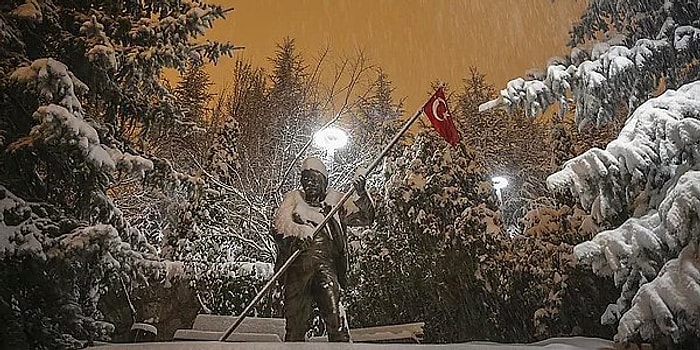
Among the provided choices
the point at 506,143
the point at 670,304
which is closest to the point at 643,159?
the point at 670,304

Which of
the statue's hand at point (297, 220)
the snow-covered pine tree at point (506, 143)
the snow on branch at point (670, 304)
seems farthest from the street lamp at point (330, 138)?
the snow on branch at point (670, 304)

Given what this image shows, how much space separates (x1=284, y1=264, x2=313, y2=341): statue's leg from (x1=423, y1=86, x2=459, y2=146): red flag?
1199 millimetres

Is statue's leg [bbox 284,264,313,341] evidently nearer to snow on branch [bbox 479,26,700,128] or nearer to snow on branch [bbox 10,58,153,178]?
snow on branch [bbox 10,58,153,178]

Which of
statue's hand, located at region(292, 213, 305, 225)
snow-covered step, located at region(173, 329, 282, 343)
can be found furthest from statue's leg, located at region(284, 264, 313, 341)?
snow-covered step, located at region(173, 329, 282, 343)

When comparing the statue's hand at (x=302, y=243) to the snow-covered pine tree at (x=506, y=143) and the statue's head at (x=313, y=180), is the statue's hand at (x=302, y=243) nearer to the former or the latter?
the statue's head at (x=313, y=180)

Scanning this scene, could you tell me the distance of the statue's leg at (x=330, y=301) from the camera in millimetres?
3814

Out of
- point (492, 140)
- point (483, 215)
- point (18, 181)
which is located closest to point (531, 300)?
point (483, 215)

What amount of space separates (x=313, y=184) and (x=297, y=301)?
0.65 m

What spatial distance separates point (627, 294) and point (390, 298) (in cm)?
245

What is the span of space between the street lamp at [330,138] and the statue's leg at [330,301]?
3.05m

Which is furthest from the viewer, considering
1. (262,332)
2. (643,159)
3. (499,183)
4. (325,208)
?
(499,183)

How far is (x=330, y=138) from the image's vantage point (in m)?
6.89

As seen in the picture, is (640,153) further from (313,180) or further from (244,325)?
(244,325)

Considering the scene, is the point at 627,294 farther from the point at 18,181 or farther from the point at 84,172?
the point at 18,181
